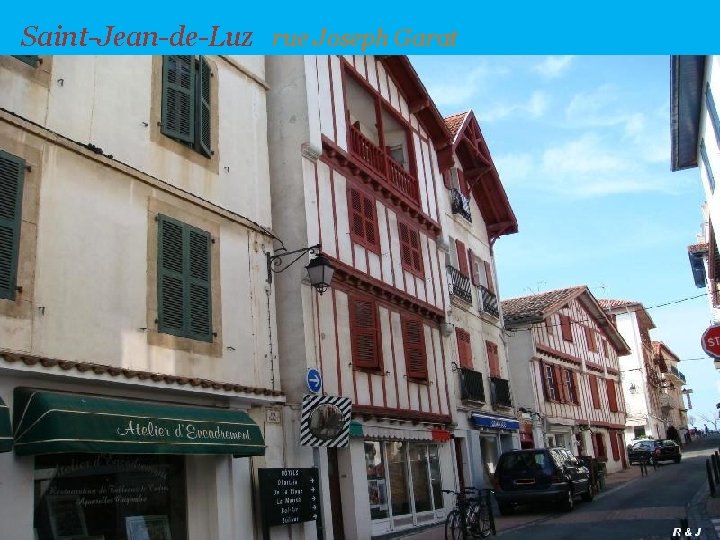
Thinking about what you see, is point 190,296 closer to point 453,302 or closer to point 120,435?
point 120,435

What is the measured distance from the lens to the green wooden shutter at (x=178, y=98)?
11017mm

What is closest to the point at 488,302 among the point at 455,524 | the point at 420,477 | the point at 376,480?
the point at 420,477

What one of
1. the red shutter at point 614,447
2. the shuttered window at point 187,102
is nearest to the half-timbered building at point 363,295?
the shuttered window at point 187,102

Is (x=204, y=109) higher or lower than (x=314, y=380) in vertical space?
higher

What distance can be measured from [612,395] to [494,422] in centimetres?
2110

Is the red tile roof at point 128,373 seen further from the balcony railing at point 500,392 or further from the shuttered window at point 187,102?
the balcony railing at point 500,392

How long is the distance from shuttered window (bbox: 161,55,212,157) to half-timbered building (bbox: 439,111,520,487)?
9.14 m

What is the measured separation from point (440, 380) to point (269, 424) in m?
6.84

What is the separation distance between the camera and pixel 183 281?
34.3 feet

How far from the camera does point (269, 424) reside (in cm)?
1171

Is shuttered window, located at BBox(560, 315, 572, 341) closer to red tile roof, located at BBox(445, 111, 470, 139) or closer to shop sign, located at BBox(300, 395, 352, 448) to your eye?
red tile roof, located at BBox(445, 111, 470, 139)

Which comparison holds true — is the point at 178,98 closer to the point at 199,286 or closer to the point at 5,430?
the point at 199,286

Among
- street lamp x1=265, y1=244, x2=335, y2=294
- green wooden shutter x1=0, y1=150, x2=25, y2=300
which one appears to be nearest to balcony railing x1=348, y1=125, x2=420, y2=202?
street lamp x1=265, y1=244, x2=335, y2=294
